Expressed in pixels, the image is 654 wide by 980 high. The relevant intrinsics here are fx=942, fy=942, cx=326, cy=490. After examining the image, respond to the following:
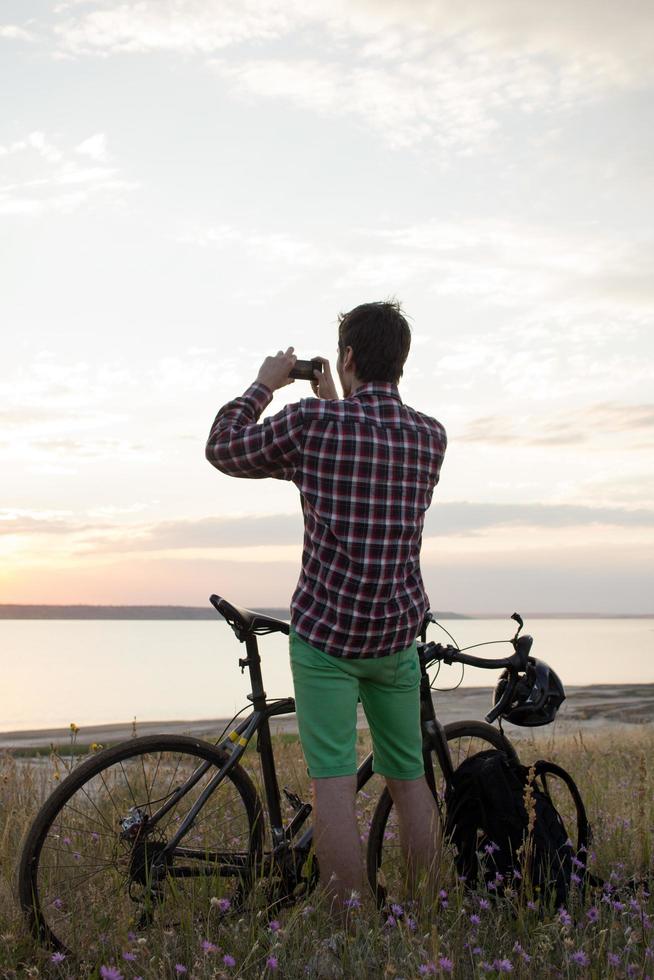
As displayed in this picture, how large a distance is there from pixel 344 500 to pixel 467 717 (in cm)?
2091

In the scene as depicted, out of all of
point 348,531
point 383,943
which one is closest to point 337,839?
point 383,943

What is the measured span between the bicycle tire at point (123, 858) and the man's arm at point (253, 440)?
1.10 m

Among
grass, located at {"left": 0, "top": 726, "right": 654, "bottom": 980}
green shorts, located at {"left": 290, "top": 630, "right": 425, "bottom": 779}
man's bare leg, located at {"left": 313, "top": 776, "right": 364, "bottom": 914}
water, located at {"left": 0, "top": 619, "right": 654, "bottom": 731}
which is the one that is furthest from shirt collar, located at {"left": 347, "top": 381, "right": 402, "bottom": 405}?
water, located at {"left": 0, "top": 619, "right": 654, "bottom": 731}

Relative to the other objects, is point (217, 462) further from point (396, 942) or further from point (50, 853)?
point (396, 942)

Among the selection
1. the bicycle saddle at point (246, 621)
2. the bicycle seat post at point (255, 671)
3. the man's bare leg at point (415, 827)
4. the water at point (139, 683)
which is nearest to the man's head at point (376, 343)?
the bicycle saddle at point (246, 621)

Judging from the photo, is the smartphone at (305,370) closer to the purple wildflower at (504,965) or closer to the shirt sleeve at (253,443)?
the shirt sleeve at (253,443)

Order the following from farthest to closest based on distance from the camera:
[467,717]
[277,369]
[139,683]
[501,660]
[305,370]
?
[139,683]
[467,717]
[501,660]
[305,370]
[277,369]

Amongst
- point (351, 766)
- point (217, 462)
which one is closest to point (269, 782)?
point (351, 766)

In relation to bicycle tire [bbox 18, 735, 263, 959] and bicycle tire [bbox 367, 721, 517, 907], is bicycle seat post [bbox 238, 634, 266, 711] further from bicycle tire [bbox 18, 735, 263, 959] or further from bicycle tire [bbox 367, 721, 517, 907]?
bicycle tire [bbox 367, 721, 517, 907]

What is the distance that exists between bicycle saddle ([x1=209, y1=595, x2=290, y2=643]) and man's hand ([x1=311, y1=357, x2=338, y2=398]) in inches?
36.5

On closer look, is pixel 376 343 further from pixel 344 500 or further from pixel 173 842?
pixel 173 842

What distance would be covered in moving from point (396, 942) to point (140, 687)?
151ft

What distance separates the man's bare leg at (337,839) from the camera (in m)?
3.48

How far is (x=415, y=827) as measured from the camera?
3805 mm
